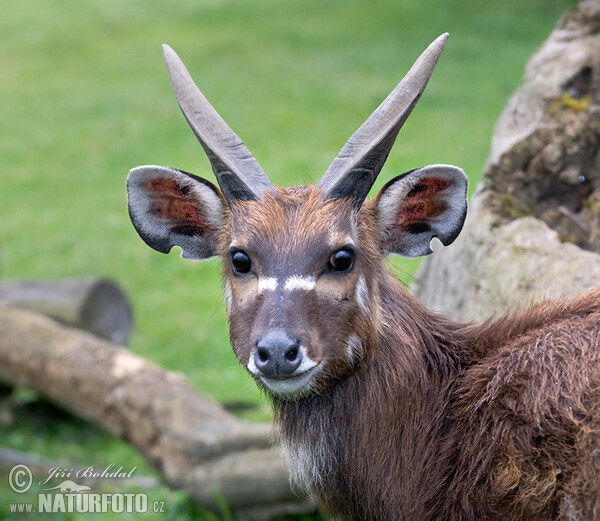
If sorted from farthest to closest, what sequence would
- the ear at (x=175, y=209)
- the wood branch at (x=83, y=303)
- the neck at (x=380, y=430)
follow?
1. the wood branch at (x=83, y=303)
2. the ear at (x=175, y=209)
3. the neck at (x=380, y=430)

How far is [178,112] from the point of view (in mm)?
18125

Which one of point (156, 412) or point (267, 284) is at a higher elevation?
point (267, 284)

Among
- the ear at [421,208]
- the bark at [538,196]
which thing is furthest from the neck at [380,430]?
the bark at [538,196]

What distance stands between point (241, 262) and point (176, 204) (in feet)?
1.96

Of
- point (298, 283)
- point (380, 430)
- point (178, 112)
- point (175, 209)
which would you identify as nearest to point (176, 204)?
point (175, 209)

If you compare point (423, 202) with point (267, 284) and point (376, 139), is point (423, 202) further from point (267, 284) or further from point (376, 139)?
point (267, 284)

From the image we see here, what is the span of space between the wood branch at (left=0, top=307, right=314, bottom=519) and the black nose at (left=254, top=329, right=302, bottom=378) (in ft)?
7.22

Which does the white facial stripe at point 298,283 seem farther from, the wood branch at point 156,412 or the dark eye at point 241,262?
the wood branch at point 156,412

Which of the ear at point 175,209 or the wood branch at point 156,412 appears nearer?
the ear at point 175,209

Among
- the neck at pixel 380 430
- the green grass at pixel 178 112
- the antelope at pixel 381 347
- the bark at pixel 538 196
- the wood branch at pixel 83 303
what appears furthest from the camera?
the green grass at pixel 178 112

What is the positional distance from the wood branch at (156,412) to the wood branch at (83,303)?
1.00 ft

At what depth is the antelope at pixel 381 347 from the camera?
3637 millimetres

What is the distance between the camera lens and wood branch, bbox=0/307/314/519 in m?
6.45

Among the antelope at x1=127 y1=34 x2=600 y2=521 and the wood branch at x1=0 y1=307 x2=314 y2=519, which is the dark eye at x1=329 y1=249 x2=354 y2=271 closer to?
the antelope at x1=127 y1=34 x2=600 y2=521
